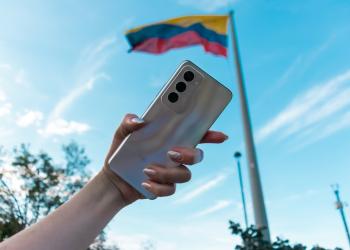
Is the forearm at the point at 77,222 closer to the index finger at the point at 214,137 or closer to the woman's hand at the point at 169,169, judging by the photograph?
the woman's hand at the point at 169,169

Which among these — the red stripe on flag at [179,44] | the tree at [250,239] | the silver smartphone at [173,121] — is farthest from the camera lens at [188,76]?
the red stripe on flag at [179,44]

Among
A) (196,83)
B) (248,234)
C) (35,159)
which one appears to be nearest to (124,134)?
Answer: (196,83)

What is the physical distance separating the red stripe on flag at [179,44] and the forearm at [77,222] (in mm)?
11839

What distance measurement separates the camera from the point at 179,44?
13.2 metres

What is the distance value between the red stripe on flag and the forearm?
1184 cm

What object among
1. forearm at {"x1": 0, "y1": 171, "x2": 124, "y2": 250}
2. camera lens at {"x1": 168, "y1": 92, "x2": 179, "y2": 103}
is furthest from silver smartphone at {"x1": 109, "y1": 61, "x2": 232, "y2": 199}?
forearm at {"x1": 0, "y1": 171, "x2": 124, "y2": 250}

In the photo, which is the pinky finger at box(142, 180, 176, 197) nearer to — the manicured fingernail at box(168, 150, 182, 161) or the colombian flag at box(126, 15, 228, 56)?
the manicured fingernail at box(168, 150, 182, 161)

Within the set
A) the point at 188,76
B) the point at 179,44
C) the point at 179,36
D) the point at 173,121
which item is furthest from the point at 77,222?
the point at 179,36

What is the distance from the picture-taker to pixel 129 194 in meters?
1.42

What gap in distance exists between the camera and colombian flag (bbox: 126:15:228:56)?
1323cm

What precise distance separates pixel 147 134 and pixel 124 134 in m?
0.09

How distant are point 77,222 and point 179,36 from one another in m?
12.6

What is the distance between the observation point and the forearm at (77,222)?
1.27m

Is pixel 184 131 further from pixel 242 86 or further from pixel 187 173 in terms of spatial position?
pixel 242 86
